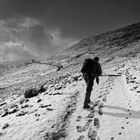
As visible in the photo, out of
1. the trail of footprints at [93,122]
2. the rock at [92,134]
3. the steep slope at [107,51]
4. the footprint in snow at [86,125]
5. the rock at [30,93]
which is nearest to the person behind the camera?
the rock at [92,134]

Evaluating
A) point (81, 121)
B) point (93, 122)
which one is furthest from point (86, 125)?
point (81, 121)

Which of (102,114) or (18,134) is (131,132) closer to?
(102,114)

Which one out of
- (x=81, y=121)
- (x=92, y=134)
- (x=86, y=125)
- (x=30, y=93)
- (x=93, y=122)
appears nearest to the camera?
(x=92, y=134)

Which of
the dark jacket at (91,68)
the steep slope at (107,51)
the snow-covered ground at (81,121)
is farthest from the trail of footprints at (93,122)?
the steep slope at (107,51)

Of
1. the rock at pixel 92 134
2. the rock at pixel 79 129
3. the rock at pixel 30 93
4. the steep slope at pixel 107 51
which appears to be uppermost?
the steep slope at pixel 107 51

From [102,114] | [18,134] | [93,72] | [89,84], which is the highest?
[93,72]

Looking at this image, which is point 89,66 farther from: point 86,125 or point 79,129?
point 79,129

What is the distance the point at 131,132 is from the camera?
6.60 metres

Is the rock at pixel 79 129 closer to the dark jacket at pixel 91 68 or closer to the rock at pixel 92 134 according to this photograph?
the rock at pixel 92 134

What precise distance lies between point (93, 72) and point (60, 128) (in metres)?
3.84

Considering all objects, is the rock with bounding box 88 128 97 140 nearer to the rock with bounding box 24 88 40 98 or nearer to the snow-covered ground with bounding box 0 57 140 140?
the snow-covered ground with bounding box 0 57 140 140

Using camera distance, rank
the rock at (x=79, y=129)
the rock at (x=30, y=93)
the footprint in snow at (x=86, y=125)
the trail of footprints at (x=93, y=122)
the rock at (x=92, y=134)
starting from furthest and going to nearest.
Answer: the rock at (x=30, y=93) < the footprint in snow at (x=86, y=125) < the rock at (x=79, y=129) < the trail of footprints at (x=93, y=122) < the rock at (x=92, y=134)

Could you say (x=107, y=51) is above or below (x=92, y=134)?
above

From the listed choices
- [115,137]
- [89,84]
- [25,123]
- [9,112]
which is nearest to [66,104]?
[89,84]
